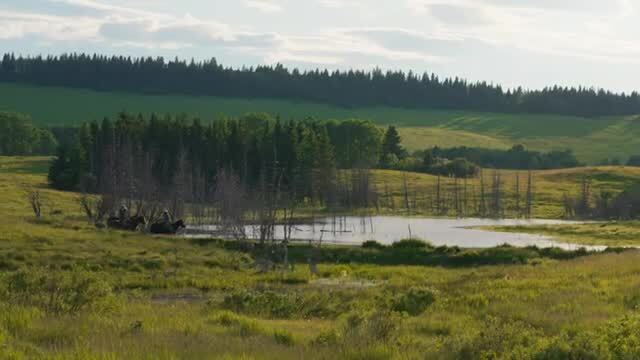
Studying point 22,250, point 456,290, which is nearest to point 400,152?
point 22,250

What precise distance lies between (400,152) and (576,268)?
150 metres

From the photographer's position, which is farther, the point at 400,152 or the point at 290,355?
the point at 400,152

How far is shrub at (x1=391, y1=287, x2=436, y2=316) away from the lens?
80.2 feet

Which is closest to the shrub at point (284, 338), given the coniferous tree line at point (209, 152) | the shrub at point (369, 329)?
the shrub at point (369, 329)

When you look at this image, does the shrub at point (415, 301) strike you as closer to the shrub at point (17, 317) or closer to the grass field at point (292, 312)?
the grass field at point (292, 312)

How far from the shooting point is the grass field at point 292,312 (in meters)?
14.7

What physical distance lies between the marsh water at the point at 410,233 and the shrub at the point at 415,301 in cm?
3913

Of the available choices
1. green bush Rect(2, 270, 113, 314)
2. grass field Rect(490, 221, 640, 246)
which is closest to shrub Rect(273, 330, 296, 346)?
green bush Rect(2, 270, 113, 314)

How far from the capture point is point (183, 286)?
35875 mm

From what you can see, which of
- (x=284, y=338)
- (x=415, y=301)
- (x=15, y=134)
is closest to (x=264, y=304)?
(x=415, y=301)

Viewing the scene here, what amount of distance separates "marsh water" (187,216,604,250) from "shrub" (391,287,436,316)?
39.1 m

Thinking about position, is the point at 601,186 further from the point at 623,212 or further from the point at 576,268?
the point at 576,268

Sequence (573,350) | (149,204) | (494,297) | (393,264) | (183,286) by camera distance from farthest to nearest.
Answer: (149,204)
(393,264)
(183,286)
(494,297)
(573,350)

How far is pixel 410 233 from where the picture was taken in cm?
7900
